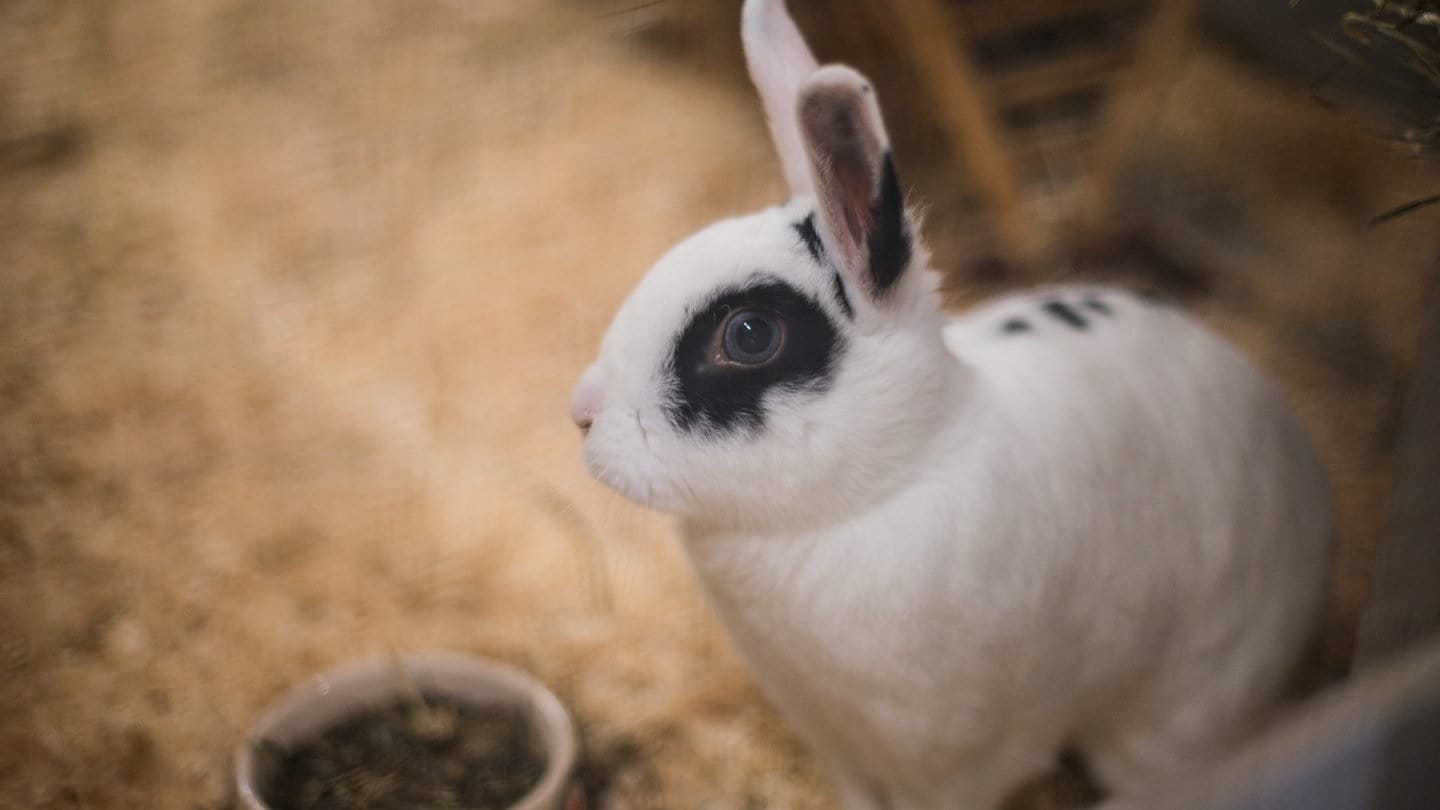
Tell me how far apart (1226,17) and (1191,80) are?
2.39ft

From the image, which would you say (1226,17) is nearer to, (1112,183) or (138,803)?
(1112,183)

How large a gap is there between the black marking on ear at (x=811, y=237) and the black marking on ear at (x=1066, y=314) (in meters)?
0.53

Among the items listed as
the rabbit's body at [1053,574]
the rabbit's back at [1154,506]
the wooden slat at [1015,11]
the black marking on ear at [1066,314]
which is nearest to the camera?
the rabbit's body at [1053,574]

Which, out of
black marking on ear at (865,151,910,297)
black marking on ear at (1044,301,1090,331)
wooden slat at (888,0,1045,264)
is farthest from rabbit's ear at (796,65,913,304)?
wooden slat at (888,0,1045,264)

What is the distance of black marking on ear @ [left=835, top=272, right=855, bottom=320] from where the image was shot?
1.12 m

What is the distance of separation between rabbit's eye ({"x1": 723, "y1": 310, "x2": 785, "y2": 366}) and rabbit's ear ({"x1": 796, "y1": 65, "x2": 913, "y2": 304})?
0.30 feet

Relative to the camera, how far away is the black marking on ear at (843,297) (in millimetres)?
1119

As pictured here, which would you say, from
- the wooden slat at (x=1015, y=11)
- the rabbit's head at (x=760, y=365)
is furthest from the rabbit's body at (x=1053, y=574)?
the wooden slat at (x=1015, y=11)

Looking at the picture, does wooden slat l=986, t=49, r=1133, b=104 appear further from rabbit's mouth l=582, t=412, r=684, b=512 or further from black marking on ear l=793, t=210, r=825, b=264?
rabbit's mouth l=582, t=412, r=684, b=512

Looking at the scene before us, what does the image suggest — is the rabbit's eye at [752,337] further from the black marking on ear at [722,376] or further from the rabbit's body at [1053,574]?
the rabbit's body at [1053,574]

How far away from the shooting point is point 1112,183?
8.48 ft

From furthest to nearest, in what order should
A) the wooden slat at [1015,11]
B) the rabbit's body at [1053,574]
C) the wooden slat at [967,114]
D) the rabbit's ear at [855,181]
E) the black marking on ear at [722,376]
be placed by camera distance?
1. the wooden slat at [1015,11]
2. the wooden slat at [967,114]
3. the rabbit's body at [1053,574]
4. the black marking on ear at [722,376]
5. the rabbit's ear at [855,181]

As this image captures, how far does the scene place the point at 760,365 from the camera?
3.63 feet

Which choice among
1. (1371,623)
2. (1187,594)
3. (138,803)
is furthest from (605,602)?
(1371,623)
